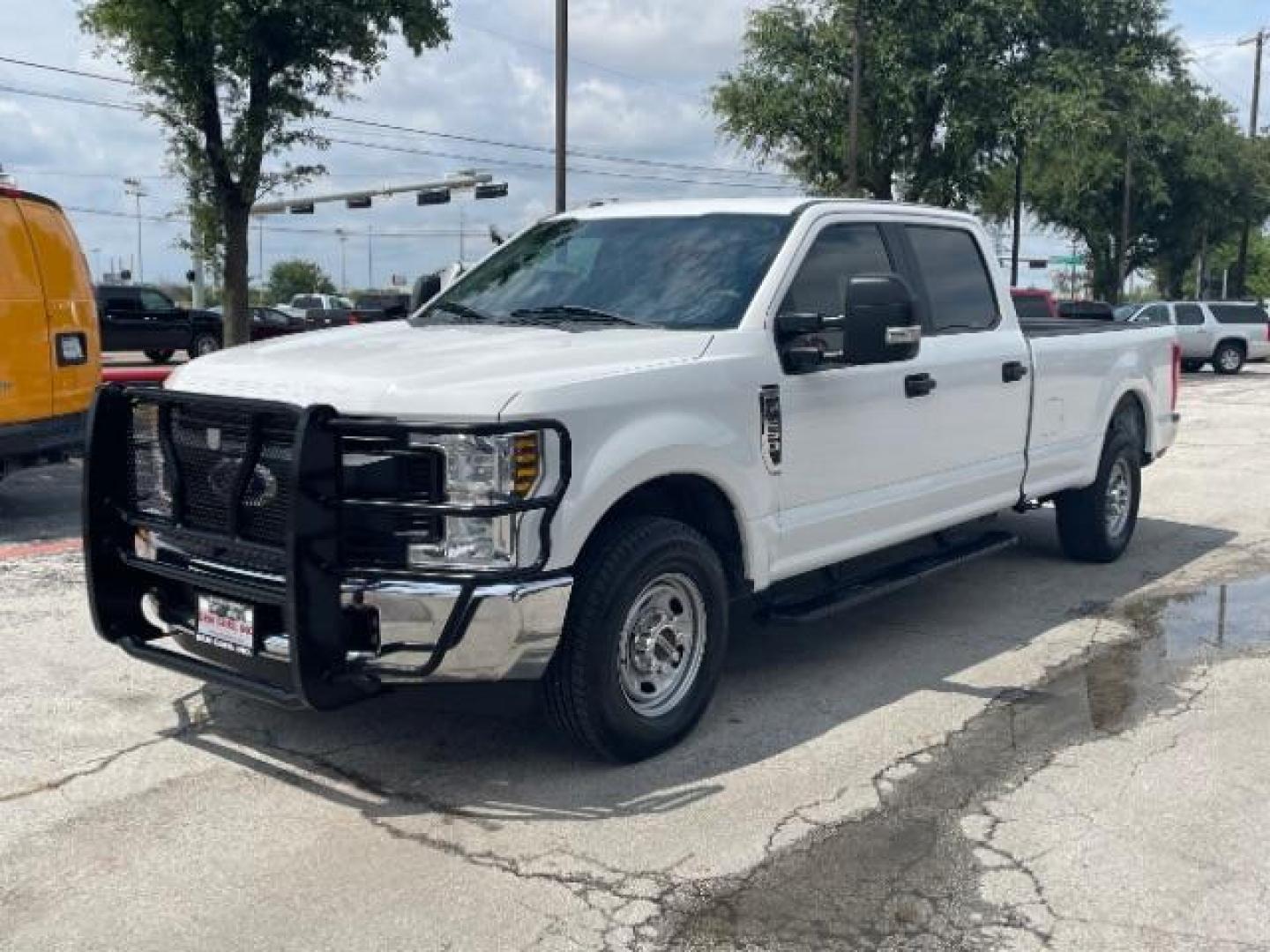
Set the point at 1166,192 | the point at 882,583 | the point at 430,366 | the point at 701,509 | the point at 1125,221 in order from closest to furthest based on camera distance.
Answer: the point at 430,366, the point at 701,509, the point at 882,583, the point at 1125,221, the point at 1166,192

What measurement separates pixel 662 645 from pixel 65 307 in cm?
574

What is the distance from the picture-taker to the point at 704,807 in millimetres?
4320

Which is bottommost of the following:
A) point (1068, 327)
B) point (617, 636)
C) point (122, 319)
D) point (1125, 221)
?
point (617, 636)

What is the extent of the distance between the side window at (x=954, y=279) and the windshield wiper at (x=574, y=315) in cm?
175

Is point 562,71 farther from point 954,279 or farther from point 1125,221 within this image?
point 1125,221

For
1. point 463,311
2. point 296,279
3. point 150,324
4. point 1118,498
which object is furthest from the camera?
point 296,279

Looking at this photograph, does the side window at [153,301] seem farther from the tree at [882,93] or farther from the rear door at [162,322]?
the tree at [882,93]

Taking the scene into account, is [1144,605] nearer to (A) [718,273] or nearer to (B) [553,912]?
(A) [718,273]

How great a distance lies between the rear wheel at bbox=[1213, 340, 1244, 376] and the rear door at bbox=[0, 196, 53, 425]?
2903cm

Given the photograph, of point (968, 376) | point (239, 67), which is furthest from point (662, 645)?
point (239, 67)

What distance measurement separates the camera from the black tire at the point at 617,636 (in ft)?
14.3

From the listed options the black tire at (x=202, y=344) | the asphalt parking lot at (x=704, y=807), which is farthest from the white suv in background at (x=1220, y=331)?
the asphalt parking lot at (x=704, y=807)

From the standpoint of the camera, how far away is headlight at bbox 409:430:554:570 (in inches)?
160

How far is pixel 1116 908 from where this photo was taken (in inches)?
144
